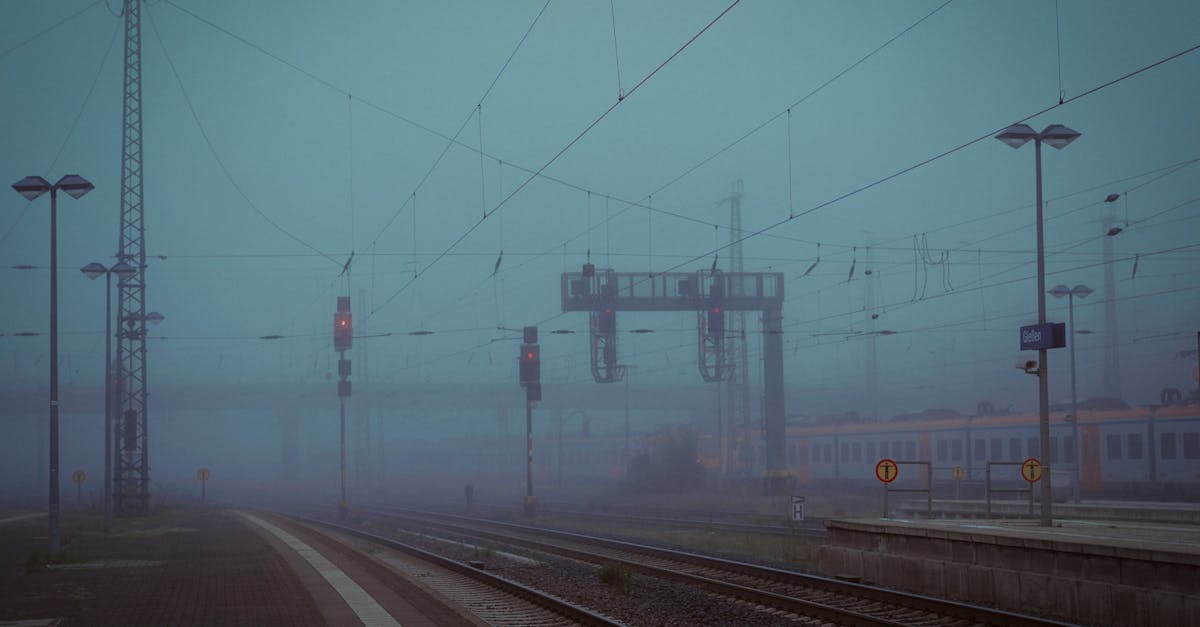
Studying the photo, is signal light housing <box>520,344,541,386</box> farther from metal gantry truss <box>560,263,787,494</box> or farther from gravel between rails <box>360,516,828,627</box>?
gravel between rails <box>360,516,828,627</box>

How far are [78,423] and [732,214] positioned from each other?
110123 mm

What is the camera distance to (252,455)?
604ft

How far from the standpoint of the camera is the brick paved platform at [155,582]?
50.3 feet

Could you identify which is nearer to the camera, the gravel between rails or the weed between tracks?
the gravel between rails

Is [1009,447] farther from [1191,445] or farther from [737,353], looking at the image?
[737,353]

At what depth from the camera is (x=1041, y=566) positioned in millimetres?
14570

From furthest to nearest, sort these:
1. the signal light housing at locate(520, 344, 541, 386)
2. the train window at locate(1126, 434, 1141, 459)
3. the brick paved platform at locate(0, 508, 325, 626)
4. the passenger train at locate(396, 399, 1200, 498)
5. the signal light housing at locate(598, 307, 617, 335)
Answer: the signal light housing at locate(598, 307, 617, 335), the signal light housing at locate(520, 344, 541, 386), the train window at locate(1126, 434, 1141, 459), the passenger train at locate(396, 399, 1200, 498), the brick paved platform at locate(0, 508, 325, 626)

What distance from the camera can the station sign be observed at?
19.7m

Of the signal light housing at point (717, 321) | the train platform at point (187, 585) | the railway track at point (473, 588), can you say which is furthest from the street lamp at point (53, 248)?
the signal light housing at point (717, 321)

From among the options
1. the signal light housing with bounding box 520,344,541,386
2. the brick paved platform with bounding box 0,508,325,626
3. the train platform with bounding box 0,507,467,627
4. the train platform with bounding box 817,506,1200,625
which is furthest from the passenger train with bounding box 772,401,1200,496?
the brick paved platform with bounding box 0,508,325,626

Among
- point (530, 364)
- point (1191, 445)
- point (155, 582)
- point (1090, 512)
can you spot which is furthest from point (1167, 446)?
point (155, 582)

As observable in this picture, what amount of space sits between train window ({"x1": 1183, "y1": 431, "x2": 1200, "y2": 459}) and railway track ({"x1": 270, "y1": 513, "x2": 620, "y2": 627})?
24.8 metres

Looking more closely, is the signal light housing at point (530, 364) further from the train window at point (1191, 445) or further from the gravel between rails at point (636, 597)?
the train window at point (1191, 445)

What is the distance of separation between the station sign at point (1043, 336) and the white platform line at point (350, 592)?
11762mm
